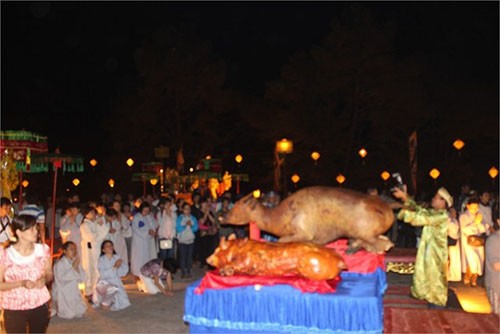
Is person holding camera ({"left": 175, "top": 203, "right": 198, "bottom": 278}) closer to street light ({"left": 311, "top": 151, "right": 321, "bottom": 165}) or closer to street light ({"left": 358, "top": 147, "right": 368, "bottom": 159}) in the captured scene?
street light ({"left": 311, "top": 151, "right": 321, "bottom": 165})

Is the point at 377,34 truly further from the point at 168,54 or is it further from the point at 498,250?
the point at 498,250

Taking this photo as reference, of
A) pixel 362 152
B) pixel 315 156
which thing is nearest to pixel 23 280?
pixel 315 156

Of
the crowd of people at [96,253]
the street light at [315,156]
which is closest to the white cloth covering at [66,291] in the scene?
the crowd of people at [96,253]

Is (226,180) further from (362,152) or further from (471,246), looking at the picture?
(471,246)

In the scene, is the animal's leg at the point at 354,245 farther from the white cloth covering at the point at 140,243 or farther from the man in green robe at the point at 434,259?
the white cloth covering at the point at 140,243

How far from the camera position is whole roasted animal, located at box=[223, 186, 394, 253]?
565 cm

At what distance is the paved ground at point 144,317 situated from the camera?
6.82m

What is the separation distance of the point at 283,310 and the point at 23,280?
241cm

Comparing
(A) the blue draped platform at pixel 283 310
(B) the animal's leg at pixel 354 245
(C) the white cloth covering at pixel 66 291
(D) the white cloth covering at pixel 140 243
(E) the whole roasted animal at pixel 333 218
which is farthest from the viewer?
(D) the white cloth covering at pixel 140 243

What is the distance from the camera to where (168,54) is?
97.5 ft

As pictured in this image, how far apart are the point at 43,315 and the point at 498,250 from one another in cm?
578

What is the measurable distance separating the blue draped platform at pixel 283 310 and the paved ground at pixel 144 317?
1.90m

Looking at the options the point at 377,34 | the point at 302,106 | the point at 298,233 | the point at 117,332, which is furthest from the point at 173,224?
the point at 377,34

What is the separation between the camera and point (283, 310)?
4.87 metres
